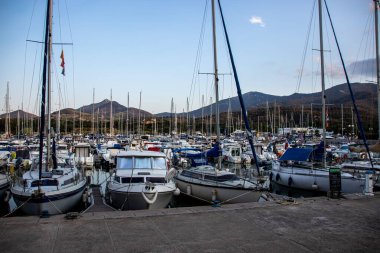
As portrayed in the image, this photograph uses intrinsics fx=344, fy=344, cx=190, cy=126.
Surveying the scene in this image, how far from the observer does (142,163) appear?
18000mm

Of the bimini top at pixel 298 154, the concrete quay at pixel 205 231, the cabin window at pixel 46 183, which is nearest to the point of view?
the concrete quay at pixel 205 231

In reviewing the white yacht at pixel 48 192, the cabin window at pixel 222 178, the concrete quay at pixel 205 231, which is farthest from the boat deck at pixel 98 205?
the concrete quay at pixel 205 231

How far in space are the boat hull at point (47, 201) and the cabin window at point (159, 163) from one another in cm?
419

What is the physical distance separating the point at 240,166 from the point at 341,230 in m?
33.4

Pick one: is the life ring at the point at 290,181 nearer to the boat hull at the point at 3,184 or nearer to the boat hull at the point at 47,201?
the boat hull at the point at 47,201

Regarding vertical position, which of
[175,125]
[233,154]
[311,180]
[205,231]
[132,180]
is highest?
[175,125]

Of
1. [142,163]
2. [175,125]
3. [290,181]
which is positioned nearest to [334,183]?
[142,163]

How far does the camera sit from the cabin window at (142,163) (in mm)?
17852

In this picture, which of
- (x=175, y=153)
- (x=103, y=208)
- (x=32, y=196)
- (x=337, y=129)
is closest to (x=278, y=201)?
(x=103, y=208)

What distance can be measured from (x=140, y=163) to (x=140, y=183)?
2.53 metres

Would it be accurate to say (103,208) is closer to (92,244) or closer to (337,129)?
(92,244)

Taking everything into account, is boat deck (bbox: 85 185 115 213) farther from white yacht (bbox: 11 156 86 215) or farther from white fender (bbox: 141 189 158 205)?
white fender (bbox: 141 189 158 205)

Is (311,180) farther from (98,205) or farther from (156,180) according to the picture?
(98,205)

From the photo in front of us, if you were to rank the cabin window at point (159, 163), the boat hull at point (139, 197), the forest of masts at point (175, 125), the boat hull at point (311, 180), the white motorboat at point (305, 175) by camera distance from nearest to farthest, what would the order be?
1. the boat hull at point (139, 197)
2. the cabin window at point (159, 163)
3. the boat hull at point (311, 180)
4. the white motorboat at point (305, 175)
5. the forest of masts at point (175, 125)
